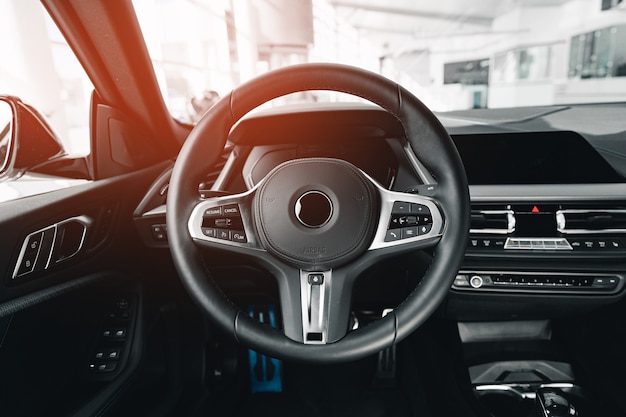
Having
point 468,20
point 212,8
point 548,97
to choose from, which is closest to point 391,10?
point 468,20

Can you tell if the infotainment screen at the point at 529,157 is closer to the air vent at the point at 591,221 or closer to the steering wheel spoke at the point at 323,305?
the air vent at the point at 591,221

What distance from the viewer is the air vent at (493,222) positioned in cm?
136

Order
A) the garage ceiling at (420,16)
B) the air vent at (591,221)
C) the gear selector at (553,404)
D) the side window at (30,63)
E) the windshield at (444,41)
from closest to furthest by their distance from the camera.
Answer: the air vent at (591,221) → the gear selector at (553,404) → the side window at (30,63) → the windshield at (444,41) → the garage ceiling at (420,16)

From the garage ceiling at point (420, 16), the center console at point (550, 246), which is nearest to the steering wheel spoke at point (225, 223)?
the center console at point (550, 246)

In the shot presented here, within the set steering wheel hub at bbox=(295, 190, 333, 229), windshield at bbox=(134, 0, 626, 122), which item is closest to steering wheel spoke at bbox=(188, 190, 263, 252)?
steering wheel hub at bbox=(295, 190, 333, 229)

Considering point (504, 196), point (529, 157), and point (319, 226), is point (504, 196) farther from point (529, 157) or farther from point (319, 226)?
point (319, 226)

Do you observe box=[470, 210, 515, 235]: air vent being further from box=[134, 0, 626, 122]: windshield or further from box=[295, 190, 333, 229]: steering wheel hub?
box=[134, 0, 626, 122]: windshield

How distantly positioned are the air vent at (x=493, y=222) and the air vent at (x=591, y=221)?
14cm

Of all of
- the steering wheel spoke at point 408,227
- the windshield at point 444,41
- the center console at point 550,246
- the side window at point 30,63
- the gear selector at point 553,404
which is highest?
the windshield at point 444,41

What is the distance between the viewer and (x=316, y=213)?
1002 mm

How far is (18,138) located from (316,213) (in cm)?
103

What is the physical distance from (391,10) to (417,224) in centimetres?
2053

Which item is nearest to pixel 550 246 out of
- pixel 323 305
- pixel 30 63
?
pixel 323 305

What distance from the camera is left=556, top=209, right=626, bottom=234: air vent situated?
1.33m
